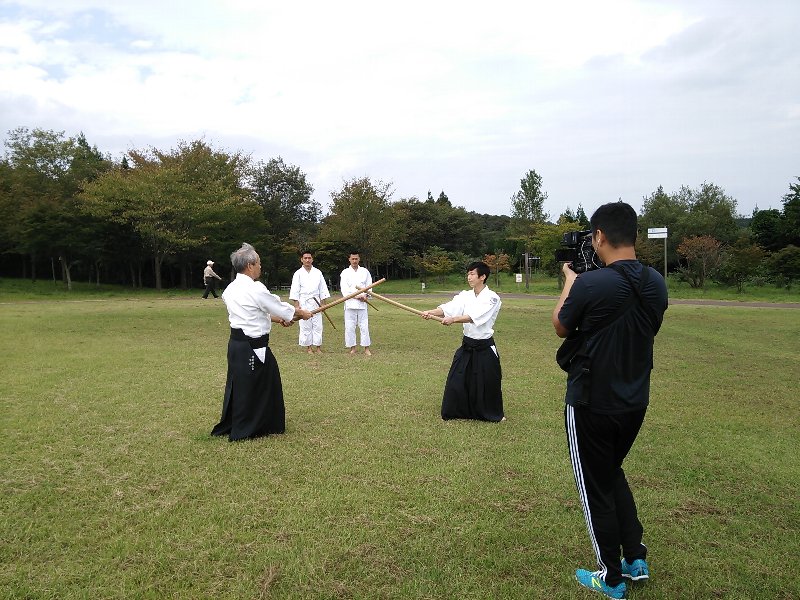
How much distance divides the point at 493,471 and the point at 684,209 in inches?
1639

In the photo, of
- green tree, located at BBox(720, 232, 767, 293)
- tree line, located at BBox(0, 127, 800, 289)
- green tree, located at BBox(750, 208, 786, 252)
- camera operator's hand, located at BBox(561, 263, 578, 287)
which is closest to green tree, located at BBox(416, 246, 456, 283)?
tree line, located at BBox(0, 127, 800, 289)

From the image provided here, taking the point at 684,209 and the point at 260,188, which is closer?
the point at 684,209

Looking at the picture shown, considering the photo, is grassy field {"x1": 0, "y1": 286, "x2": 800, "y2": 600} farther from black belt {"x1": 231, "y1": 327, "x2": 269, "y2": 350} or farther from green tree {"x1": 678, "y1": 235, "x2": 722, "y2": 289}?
green tree {"x1": 678, "y1": 235, "x2": 722, "y2": 289}

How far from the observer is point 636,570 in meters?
3.17

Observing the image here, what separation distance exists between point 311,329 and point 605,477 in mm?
8942

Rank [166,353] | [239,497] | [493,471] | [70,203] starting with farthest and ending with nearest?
[70,203] → [166,353] → [493,471] → [239,497]

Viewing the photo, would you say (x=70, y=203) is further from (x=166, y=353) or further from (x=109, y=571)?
(x=109, y=571)

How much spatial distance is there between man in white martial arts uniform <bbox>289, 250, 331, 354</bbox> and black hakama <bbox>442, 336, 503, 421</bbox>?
213 inches

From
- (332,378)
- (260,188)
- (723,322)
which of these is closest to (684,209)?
(723,322)

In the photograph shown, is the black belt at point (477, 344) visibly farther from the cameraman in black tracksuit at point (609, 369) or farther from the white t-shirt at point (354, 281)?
the white t-shirt at point (354, 281)

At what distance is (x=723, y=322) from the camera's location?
1655 centimetres

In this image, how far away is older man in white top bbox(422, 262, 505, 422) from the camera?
21.0 feet

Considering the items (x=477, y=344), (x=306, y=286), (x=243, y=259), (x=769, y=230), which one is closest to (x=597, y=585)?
(x=477, y=344)

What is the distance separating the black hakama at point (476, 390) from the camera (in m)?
6.41
